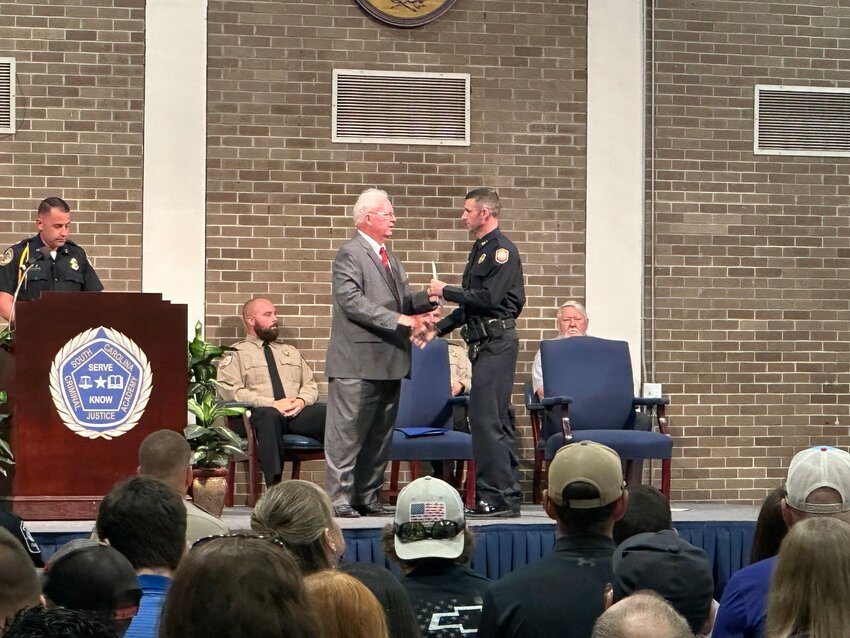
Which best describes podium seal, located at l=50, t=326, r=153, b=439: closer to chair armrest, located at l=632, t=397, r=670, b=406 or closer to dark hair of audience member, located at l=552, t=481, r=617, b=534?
chair armrest, located at l=632, t=397, r=670, b=406

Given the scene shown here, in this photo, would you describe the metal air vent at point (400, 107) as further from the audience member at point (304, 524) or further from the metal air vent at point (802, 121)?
the audience member at point (304, 524)

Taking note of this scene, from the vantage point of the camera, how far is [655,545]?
2.52 meters

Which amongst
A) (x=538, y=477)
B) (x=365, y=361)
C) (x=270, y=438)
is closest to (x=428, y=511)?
(x=365, y=361)

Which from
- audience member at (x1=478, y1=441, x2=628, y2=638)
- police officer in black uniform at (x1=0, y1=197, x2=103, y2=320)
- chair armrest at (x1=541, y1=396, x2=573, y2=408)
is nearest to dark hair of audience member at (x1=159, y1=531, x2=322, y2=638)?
audience member at (x1=478, y1=441, x2=628, y2=638)

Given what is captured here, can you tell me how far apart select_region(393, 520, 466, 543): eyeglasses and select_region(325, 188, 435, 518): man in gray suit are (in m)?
3.24

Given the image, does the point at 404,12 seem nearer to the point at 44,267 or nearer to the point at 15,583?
the point at 44,267

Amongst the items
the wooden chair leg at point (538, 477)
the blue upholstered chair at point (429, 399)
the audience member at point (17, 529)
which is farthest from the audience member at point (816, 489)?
the wooden chair leg at point (538, 477)

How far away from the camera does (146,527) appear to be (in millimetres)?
2895

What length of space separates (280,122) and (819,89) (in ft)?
12.1

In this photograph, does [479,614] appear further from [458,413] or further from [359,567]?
[458,413]

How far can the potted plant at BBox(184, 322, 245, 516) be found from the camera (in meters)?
A: 6.44

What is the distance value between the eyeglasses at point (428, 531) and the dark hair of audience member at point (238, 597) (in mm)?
1540

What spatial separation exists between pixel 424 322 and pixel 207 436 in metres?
1.27

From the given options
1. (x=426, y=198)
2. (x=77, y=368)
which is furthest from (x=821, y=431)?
(x=77, y=368)
